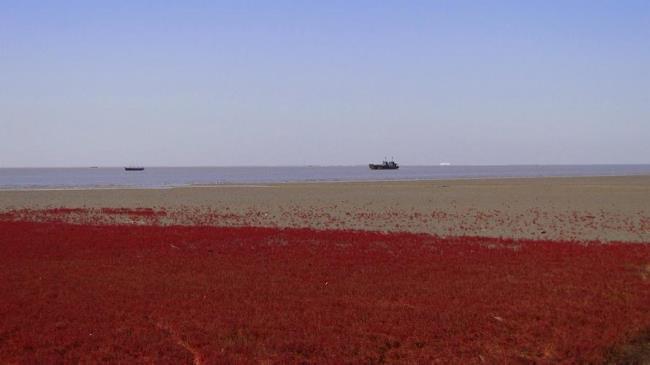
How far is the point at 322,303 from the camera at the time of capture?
12656 mm

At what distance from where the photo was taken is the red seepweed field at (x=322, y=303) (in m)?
9.91

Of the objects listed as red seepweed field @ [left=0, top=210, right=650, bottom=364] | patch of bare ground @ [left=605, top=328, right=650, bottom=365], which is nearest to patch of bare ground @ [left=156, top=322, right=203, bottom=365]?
red seepweed field @ [left=0, top=210, right=650, bottom=364]

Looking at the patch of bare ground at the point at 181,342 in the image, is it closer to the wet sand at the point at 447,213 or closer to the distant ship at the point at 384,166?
the wet sand at the point at 447,213

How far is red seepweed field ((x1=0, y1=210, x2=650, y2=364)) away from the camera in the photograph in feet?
32.5

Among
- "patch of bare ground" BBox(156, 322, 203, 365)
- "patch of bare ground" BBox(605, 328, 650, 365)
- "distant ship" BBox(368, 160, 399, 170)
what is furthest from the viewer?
"distant ship" BBox(368, 160, 399, 170)

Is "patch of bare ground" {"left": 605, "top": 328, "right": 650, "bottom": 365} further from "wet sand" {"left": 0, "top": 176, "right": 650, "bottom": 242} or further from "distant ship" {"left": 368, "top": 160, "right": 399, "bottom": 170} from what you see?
"distant ship" {"left": 368, "top": 160, "right": 399, "bottom": 170}

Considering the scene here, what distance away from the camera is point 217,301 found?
1284cm

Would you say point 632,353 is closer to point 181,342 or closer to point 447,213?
point 181,342

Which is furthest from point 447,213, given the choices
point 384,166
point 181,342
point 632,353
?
point 384,166

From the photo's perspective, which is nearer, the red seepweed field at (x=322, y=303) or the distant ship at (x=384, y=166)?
the red seepweed field at (x=322, y=303)

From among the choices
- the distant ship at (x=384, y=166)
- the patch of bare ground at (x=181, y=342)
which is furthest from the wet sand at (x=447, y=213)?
the distant ship at (x=384, y=166)

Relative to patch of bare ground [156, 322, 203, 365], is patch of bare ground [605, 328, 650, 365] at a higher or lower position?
lower

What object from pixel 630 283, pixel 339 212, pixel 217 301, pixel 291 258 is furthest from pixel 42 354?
pixel 339 212


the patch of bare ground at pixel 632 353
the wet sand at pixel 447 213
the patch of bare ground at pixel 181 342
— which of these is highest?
the wet sand at pixel 447 213
